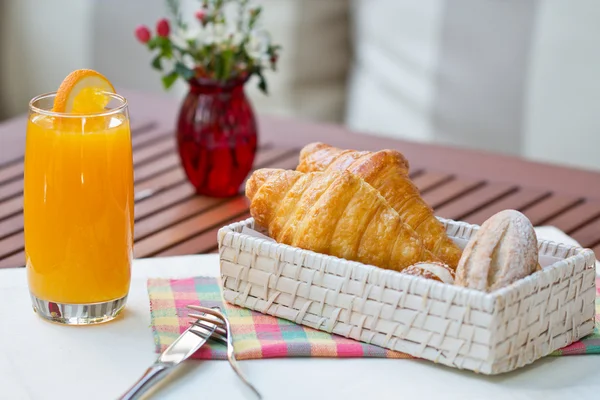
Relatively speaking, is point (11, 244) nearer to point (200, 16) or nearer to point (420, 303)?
point (200, 16)

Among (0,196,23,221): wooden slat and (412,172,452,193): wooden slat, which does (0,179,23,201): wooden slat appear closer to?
(0,196,23,221): wooden slat

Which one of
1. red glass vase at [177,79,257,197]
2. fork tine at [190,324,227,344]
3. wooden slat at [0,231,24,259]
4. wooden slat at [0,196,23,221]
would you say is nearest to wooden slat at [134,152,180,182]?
red glass vase at [177,79,257,197]

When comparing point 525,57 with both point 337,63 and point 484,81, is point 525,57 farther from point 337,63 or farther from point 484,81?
point 337,63

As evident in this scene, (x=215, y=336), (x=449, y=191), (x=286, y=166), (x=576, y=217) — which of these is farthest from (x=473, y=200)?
(x=215, y=336)

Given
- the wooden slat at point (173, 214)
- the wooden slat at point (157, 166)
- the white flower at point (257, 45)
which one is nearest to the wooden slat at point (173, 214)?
the wooden slat at point (173, 214)

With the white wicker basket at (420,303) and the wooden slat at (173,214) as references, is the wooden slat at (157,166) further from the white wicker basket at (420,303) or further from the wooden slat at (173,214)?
the white wicker basket at (420,303)

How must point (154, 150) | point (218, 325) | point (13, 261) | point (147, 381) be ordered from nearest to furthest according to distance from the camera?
point (147, 381), point (218, 325), point (13, 261), point (154, 150)

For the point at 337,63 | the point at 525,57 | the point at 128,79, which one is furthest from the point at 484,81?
the point at 128,79
